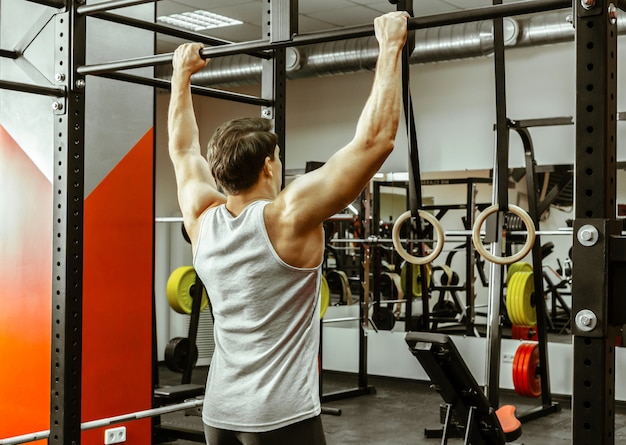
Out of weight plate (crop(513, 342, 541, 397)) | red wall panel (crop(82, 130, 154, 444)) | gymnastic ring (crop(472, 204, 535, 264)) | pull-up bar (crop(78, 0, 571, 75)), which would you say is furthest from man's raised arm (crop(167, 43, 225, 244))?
weight plate (crop(513, 342, 541, 397))

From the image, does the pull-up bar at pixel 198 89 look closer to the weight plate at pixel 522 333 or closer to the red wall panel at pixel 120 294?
the red wall panel at pixel 120 294

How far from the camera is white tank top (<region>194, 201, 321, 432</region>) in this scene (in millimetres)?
2082

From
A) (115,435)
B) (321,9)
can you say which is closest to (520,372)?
(115,435)

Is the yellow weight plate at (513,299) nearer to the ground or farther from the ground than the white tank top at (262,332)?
nearer to the ground

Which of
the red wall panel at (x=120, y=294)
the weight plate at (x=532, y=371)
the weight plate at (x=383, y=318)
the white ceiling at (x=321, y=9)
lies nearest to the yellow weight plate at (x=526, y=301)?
the weight plate at (x=532, y=371)

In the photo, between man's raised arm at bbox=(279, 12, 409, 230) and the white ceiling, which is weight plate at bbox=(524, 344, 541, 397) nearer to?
the white ceiling

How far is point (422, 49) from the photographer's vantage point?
7.62 meters

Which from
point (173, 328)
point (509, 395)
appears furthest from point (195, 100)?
point (509, 395)

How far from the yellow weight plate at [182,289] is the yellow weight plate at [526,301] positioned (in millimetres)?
2753

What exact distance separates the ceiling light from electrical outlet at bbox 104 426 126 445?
4.57 meters

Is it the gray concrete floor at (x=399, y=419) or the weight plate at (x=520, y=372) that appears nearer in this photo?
the gray concrete floor at (x=399, y=419)

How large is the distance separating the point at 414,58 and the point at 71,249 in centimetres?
548

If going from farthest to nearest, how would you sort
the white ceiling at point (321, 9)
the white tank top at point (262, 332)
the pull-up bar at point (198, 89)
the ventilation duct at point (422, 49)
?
the white ceiling at point (321, 9) < the ventilation duct at point (422, 49) < the pull-up bar at point (198, 89) < the white tank top at point (262, 332)

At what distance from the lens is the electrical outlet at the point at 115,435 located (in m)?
4.54
